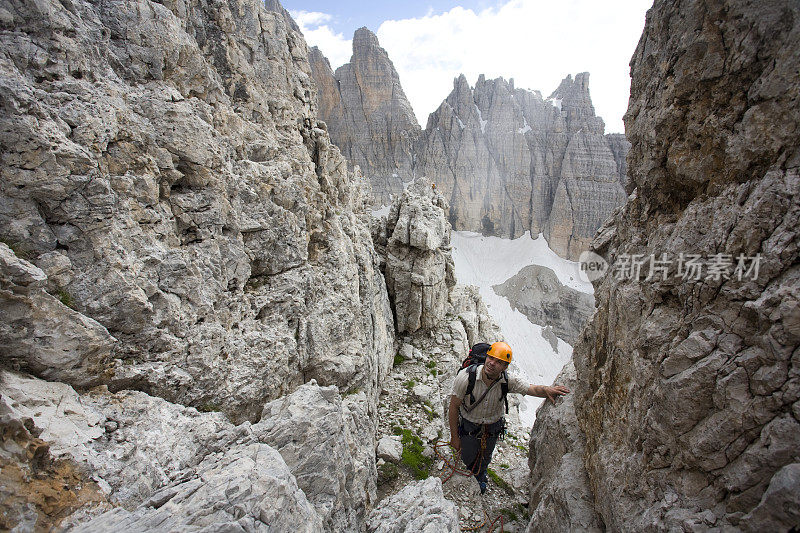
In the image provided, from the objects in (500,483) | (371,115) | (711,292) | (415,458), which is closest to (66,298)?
(711,292)

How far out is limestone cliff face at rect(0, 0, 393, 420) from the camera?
221 inches

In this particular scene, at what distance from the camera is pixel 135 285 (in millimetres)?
6312

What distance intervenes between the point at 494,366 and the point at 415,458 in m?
7.19

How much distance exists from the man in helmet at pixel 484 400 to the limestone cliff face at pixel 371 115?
79.5 meters

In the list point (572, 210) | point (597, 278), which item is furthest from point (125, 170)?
point (572, 210)

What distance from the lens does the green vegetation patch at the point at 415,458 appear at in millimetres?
12103

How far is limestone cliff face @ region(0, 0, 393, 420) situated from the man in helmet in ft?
14.6

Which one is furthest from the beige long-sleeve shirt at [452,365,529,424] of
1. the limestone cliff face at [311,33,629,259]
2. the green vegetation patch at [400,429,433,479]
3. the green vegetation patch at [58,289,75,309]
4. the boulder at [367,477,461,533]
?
the limestone cliff face at [311,33,629,259]

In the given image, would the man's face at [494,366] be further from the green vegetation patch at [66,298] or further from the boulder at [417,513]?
the green vegetation patch at [66,298]

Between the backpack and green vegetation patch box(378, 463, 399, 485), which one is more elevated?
the backpack

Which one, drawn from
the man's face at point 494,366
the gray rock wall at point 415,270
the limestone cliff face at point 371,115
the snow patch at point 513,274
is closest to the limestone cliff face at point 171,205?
the man's face at point 494,366

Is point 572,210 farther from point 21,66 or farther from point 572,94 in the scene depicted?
point 21,66

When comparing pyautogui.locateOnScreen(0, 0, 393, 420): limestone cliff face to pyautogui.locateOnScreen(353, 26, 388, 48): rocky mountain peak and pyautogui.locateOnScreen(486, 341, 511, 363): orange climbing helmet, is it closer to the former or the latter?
pyautogui.locateOnScreen(486, 341, 511, 363): orange climbing helmet

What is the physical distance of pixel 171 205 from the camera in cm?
764
